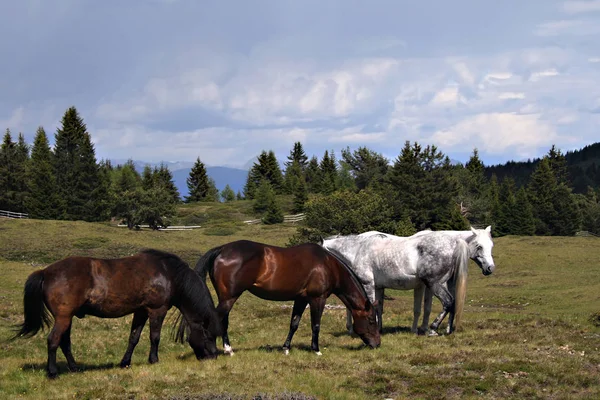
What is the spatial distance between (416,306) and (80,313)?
1045 centimetres

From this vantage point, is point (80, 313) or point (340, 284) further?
point (340, 284)

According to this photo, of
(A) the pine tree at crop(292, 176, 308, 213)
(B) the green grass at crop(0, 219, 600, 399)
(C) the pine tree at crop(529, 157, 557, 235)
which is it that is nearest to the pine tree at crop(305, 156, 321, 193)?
(A) the pine tree at crop(292, 176, 308, 213)

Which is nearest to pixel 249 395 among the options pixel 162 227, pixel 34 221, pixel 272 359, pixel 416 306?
pixel 272 359

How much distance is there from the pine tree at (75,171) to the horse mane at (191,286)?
72.1 meters

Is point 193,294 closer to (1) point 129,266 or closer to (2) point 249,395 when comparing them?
(1) point 129,266

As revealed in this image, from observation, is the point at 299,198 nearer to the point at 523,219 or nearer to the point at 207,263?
the point at 523,219

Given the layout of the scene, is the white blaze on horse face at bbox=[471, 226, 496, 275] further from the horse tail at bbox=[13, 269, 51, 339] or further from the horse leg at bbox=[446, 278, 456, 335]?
the horse tail at bbox=[13, 269, 51, 339]

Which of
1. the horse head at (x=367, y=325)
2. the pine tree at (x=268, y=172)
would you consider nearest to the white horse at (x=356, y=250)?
the horse head at (x=367, y=325)

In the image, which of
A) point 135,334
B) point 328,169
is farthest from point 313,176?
point 135,334

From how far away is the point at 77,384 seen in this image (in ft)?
38.4

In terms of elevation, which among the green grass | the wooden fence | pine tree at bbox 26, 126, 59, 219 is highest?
pine tree at bbox 26, 126, 59, 219

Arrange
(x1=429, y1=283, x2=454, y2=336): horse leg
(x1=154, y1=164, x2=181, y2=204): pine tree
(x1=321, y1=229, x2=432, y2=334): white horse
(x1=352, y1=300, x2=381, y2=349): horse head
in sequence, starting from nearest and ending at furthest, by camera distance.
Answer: (x1=352, y1=300, x2=381, y2=349): horse head, (x1=429, y1=283, x2=454, y2=336): horse leg, (x1=321, y1=229, x2=432, y2=334): white horse, (x1=154, y1=164, x2=181, y2=204): pine tree

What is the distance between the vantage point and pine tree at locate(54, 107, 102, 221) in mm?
83312

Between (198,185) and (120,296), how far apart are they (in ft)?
407
